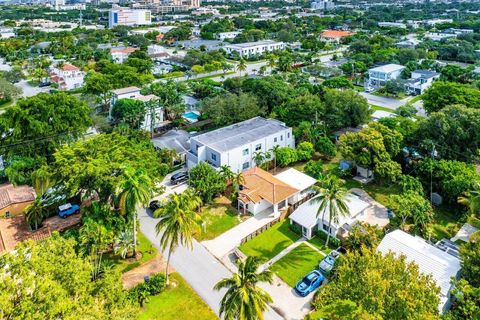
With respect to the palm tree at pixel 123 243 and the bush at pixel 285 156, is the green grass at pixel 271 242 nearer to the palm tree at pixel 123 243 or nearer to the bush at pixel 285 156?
the palm tree at pixel 123 243

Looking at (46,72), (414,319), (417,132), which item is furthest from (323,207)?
A: (46,72)

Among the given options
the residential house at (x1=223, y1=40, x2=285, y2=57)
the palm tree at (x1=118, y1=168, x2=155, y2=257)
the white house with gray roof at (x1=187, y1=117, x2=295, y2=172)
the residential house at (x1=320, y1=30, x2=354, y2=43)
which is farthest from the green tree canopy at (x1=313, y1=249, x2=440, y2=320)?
the residential house at (x1=320, y1=30, x2=354, y2=43)

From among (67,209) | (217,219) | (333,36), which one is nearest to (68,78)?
(67,209)

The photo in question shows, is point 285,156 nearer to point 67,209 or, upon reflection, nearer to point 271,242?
point 271,242

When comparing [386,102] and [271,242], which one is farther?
[386,102]

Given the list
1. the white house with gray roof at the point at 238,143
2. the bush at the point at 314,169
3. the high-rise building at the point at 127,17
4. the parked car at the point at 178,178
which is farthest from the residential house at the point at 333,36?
the parked car at the point at 178,178

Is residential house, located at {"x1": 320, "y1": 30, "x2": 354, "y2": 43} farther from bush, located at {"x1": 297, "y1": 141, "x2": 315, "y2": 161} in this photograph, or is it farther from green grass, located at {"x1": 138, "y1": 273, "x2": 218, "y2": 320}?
green grass, located at {"x1": 138, "y1": 273, "x2": 218, "y2": 320}

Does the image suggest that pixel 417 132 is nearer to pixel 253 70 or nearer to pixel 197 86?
pixel 197 86

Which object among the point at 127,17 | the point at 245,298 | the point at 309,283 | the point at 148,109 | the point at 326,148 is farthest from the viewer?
the point at 127,17
